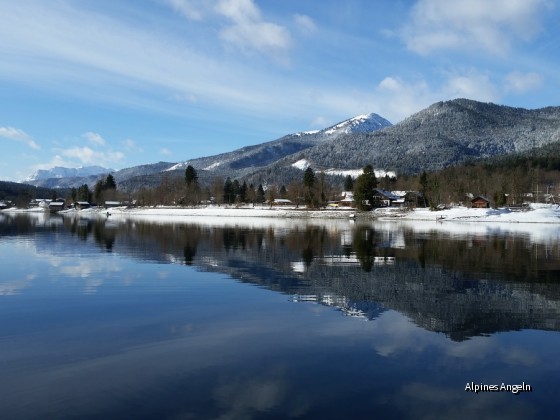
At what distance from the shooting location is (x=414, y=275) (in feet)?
82.0

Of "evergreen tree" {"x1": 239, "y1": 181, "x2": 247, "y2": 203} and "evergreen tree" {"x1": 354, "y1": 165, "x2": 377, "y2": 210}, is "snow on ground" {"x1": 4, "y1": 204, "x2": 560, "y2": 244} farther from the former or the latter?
"evergreen tree" {"x1": 239, "y1": 181, "x2": 247, "y2": 203}

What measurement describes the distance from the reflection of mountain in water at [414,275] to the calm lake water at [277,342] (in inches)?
5.2

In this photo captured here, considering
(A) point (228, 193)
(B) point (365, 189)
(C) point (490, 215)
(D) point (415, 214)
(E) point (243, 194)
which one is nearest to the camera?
(C) point (490, 215)

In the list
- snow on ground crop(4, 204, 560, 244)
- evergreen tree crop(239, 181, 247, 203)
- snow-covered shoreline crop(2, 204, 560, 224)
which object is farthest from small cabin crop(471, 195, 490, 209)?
evergreen tree crop(239, 181, 247, 203)

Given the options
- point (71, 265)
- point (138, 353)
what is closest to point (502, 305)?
point (138, 353)

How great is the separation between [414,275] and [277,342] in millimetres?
13673

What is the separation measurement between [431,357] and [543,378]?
253 centimetres

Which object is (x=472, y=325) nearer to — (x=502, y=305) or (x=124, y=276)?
(x=502, y=305)

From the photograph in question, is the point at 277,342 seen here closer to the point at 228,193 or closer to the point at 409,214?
the point at 409,214

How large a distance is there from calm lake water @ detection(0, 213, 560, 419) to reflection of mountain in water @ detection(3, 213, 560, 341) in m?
0.13

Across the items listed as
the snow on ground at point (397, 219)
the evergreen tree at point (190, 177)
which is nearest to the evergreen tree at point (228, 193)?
the evergreen tree at point (190, 177)

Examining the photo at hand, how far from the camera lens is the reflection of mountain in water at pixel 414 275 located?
1669 cm

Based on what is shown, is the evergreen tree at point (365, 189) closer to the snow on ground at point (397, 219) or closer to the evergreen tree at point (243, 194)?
the snow on ground at point (397, 219)

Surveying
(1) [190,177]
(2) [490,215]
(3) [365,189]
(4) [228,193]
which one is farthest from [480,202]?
(1) [190,177]
